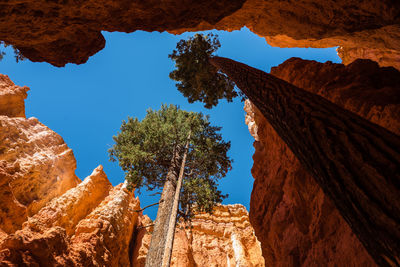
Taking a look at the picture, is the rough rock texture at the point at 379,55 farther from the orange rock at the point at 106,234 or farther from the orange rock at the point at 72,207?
the orange rock at the point at 72,207

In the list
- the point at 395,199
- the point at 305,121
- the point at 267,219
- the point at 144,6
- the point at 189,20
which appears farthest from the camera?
the point at 267,219

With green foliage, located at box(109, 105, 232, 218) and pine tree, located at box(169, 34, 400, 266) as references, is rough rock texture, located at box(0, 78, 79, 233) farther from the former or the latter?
pine tree, located at box(169, 34, 400, 266)

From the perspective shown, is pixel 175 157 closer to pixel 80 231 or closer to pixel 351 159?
pixel 80 231

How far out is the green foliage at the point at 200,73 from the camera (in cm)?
1139

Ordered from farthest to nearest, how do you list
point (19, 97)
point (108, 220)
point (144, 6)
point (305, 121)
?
point (19, 97)
point (108, 220)
point (144, 6)
point (305, 121)

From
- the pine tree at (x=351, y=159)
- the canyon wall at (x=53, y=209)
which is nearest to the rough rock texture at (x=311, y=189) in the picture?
the pine tree at (x=351, y=159)

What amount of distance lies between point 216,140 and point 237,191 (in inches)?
3451

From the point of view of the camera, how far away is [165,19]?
18.7ft

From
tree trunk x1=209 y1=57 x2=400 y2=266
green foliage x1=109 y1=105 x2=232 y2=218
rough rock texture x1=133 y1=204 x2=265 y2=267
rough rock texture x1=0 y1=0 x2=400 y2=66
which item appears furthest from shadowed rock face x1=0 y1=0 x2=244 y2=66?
rough rock texture x1=133 y1=204 x2=265 y2=267

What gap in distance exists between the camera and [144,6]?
5156 mm

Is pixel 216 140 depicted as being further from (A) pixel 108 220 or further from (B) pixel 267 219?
(A) pixel 108 220

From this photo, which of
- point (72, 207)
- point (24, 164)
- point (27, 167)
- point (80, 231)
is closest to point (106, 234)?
point (80, 231)

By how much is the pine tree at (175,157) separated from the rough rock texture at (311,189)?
3.80 metres

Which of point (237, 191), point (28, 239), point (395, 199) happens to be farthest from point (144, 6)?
point (237, 191)
